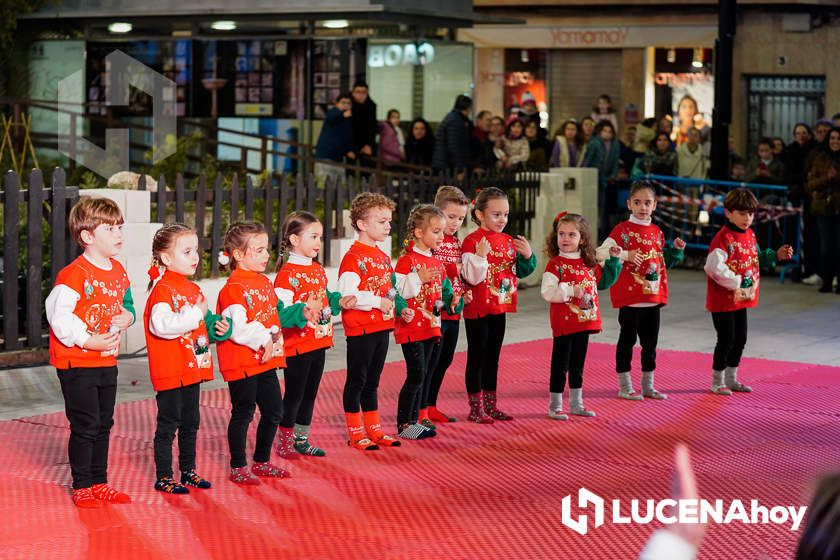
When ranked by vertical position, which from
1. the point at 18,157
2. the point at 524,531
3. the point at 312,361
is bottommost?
the point at 524,531

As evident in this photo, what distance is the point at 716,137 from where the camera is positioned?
1773cm

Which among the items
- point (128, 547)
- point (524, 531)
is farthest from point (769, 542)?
point (128, 547)

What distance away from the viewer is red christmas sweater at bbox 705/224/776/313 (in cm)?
947

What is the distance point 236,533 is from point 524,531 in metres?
1.26

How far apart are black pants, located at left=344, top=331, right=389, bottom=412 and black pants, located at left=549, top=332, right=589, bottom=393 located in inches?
55.2

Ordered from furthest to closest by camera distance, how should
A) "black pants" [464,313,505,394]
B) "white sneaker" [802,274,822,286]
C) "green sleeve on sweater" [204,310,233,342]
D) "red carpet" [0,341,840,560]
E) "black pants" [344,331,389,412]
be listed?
"white sneaker" [802,274,822,286]
"black pants" [464,313,505,394]
"black pants" [344,331,389,412]
"green sleeve on sweater" [204,310,233,342]
"red carpet" [0,341,840,560]

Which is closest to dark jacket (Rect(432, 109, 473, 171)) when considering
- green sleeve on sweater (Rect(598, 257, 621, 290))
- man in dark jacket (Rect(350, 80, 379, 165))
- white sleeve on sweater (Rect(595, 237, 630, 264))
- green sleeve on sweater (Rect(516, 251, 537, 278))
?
man in dark jacket (Rect(350, 80, 379, 165))

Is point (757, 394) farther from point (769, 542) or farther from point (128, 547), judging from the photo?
point (128, 547)

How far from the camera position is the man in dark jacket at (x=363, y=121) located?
54.5 feet

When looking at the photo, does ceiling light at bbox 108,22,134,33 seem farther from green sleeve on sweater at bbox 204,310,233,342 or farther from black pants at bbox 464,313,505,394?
green sleeve on sweater at bbox 204,310,233,342

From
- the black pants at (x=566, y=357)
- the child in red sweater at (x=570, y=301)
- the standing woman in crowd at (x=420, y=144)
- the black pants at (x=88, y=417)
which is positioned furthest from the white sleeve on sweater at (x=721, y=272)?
the standing woman in crowd at (x=420, y=144)

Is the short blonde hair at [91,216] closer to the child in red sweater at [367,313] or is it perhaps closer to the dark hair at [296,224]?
the dark hair at [296,224]

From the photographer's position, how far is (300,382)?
24.1 ft

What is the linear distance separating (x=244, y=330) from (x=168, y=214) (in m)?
5.47
